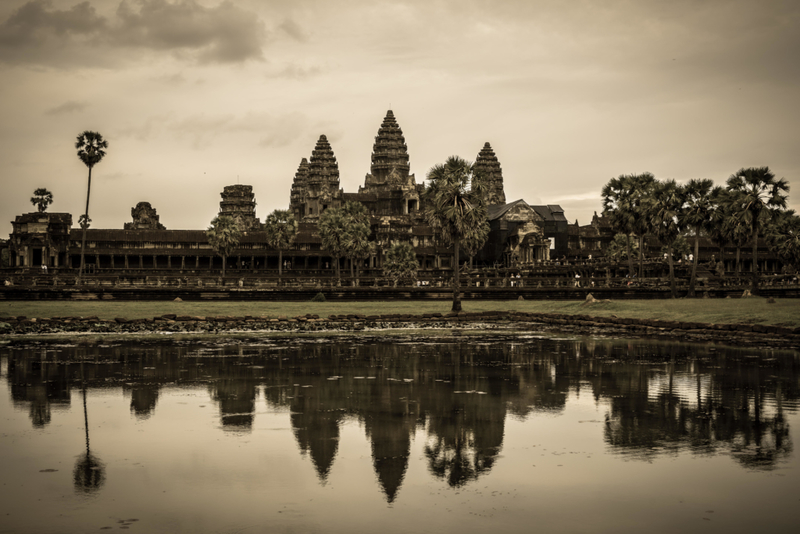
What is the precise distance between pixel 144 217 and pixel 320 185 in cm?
3267

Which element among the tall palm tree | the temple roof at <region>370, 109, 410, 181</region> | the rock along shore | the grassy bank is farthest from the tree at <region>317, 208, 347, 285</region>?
the temple roof at <region>370, 109, 410, 181</region>

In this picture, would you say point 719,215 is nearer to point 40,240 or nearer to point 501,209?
point 501,209

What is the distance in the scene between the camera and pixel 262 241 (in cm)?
10662

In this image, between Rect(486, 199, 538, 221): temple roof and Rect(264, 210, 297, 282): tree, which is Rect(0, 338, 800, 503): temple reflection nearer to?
Rect(264, 210, 297, 282): tree

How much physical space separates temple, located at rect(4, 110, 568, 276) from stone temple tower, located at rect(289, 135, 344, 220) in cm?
81

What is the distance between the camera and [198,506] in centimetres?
862

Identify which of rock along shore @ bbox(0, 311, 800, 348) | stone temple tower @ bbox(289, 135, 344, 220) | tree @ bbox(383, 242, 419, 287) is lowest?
rock along shore @ bbox(0, 311, 800, 348)

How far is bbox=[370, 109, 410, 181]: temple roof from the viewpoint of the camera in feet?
487

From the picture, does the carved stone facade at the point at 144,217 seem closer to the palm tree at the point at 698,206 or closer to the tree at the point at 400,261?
the tree at the point at 400,261

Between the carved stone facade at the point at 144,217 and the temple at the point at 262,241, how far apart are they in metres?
0.76

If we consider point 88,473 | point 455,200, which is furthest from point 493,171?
point 88,473

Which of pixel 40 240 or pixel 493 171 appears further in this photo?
pixel 493 171

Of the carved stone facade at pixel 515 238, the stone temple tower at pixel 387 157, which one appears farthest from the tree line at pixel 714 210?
the stone temple tower at pixel 387 157

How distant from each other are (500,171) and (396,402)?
485 ft
